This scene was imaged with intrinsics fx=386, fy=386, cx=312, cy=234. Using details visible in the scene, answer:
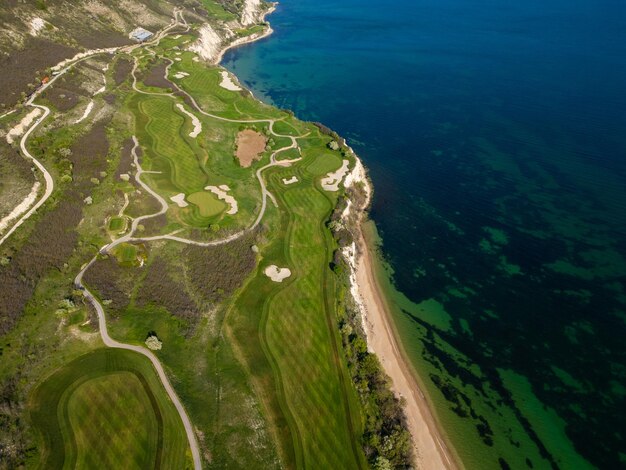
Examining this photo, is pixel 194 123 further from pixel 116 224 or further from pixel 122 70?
pixel 116 224

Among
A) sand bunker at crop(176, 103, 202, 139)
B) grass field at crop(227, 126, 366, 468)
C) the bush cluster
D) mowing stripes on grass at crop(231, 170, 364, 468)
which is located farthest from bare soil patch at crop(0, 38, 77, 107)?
the bush cluster

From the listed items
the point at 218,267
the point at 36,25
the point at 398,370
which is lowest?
the point at 398,370

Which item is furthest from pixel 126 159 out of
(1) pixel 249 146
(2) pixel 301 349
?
(2) pixel 301 349

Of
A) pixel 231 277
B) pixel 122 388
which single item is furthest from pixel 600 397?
pixel 122 388

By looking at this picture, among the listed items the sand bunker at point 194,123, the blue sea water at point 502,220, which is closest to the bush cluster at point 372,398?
the blue sea water at point 502,220

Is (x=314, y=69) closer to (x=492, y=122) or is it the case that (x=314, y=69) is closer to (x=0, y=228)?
(x=492, y=122)

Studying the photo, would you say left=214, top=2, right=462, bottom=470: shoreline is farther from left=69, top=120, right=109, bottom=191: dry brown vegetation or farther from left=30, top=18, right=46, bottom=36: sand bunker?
left=30, top=18, right=46, bottom=36: sand bunker
